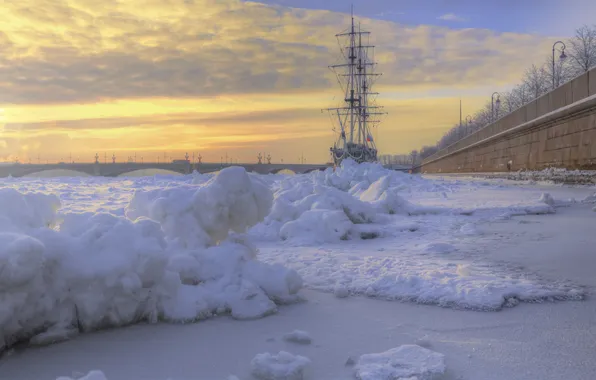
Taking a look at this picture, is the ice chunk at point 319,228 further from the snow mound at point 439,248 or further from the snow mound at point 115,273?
the snow mound at point 115,273

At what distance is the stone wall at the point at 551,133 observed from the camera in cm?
1275

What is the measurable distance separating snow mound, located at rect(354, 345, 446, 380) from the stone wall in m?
11.5

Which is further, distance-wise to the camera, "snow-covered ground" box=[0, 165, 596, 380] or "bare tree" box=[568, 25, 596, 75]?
"bare tree" box=[568, 25, 596, 75]

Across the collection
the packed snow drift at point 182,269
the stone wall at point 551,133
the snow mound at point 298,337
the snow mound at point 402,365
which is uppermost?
the stone wall at point 551,133

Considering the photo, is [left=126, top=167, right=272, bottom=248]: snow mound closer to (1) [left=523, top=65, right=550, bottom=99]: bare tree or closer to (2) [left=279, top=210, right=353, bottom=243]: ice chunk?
(2) [left=279, top=210, right=353, bottom=243]: ice chunk

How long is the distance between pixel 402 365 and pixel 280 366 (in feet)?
1.80

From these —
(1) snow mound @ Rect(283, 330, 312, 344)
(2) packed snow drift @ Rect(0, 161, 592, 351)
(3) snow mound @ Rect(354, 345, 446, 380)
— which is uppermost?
(2) packed snow drift @ Rect(0, 161, 592, 351)

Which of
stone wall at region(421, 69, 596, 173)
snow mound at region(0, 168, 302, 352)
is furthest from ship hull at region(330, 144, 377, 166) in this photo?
snow mound at region(0, 168, 302, 352)

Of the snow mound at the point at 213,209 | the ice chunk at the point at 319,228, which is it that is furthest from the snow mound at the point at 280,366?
the ice chunk at the point at 319,228

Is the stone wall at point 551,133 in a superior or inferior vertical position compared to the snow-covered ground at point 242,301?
superior

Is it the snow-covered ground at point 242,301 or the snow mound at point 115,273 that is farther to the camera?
the snow mound at point 115,273

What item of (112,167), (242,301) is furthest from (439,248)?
(112,167)

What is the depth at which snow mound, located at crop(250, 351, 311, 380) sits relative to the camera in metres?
2.28

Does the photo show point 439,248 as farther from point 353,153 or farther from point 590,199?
point 353,153
